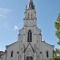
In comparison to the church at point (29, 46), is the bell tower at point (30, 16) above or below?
above

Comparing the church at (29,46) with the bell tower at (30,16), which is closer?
the church at (29,46)

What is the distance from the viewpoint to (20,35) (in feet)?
158

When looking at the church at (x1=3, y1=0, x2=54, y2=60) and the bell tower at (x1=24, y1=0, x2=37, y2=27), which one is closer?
the church at (x1=3, y1=0, x2=54, y2=60)

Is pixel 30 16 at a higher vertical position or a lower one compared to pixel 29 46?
higher

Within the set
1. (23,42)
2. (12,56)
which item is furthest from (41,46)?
(12,56)

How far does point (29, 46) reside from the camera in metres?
45.6

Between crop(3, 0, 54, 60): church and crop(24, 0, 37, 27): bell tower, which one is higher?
crop(24, 0, 37, 27): bell tower

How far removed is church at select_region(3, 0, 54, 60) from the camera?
44.9m

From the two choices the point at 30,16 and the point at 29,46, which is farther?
the point at 30,16

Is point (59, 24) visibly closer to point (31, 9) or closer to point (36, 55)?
point (36, 55)

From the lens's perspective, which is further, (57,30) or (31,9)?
(31,9)

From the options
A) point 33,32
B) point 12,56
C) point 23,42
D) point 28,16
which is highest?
point 28,16

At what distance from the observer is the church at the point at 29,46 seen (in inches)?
1769

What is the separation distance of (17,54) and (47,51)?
321 inches
